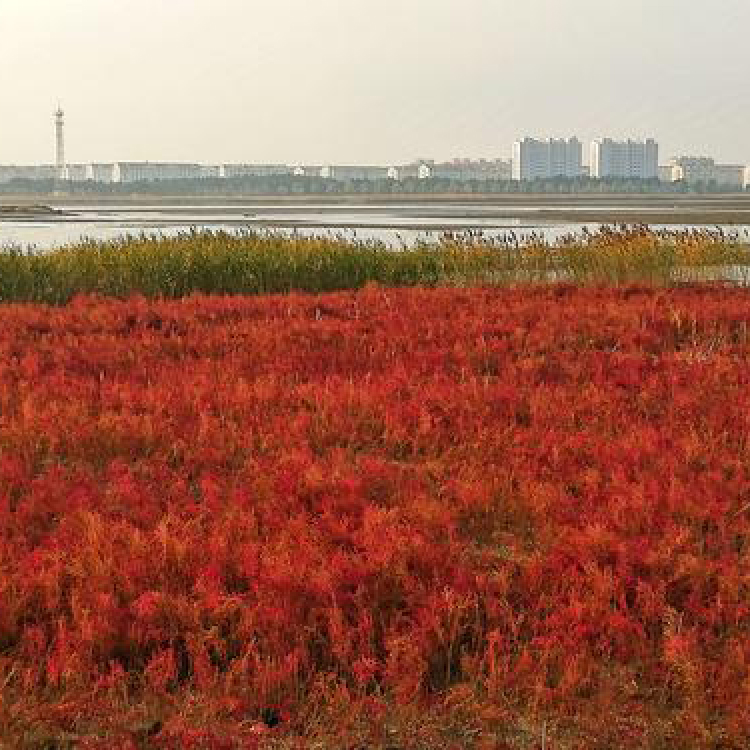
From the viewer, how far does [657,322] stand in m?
15.7

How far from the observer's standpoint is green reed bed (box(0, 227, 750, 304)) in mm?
21766

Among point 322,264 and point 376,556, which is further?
point 322,264

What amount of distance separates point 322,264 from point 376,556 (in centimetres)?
1793

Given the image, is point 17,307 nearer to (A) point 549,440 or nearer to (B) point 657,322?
(B) point 657,322

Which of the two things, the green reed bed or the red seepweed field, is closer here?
the red seepweed field

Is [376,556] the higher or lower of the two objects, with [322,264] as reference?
lower

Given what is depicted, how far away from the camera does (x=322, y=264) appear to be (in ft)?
76.0

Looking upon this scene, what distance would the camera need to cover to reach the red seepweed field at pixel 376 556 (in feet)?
14.5

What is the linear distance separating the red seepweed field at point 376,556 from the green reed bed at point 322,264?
9921 millimetres

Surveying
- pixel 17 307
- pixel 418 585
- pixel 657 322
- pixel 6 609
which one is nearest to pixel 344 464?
pixel 418 585

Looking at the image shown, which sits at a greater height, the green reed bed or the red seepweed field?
the green reed bed

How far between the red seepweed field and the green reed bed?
9.92 meters

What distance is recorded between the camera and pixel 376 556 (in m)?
5.63

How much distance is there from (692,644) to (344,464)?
3.64m
